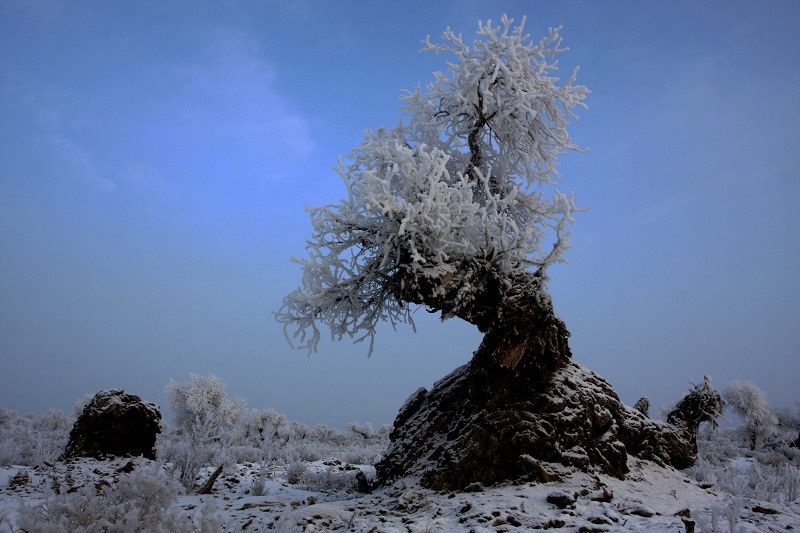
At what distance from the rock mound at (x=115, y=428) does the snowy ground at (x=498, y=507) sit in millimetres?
1156

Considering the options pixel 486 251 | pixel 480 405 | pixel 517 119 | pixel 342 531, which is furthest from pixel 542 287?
pixel 342 531

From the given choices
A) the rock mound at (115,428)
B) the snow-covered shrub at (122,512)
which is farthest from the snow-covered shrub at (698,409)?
the rock mound at (115,428)

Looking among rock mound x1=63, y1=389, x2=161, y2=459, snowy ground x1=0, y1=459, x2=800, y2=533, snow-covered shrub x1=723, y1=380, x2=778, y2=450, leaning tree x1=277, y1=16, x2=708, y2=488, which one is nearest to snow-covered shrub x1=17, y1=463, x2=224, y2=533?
snowy ground x1=0, y1=459, x2=800, y2=533

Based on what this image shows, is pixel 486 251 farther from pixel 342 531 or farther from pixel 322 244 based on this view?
pixel 342 531

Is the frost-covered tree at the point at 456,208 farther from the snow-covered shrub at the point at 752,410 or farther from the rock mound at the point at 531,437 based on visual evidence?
the snow-covered shrub at the point at 752,410

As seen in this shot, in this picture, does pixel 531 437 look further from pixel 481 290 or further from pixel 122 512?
pixel 122 512

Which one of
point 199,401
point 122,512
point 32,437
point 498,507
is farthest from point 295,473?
point 199,401

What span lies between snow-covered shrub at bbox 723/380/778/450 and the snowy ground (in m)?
25.3

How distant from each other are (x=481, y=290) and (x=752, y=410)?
28278 mm

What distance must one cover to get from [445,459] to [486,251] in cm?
328

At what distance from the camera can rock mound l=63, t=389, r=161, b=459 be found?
31.2 feet

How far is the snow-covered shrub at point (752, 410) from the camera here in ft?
85.7

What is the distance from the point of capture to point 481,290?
24.1ft

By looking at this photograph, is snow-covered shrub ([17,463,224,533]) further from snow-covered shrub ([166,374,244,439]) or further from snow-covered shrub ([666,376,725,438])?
snow-covered shrub ([166,374,244,439])
